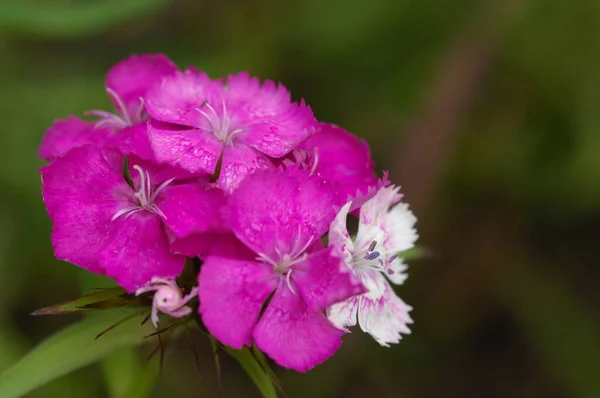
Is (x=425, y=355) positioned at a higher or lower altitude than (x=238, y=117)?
lower

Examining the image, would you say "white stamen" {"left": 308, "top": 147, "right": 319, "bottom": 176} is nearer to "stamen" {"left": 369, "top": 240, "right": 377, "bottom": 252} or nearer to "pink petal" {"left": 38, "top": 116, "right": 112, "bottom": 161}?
"stamen" {"left": 369, "top": 240, "right": 377, "bottom": 252}

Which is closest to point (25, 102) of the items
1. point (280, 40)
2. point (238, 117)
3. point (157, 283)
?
point (280, 40)

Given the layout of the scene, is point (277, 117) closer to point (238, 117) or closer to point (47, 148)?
point (238, 117)

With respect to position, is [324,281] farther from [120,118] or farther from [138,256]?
[120,118]

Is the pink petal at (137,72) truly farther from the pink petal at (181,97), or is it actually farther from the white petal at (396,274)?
the white petal at (396,274)

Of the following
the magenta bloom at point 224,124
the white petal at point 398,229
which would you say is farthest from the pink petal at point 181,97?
the white petal at point 398,229

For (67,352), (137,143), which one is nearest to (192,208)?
(137,143)

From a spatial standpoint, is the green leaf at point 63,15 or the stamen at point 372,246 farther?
the green leaf at point 63,15
